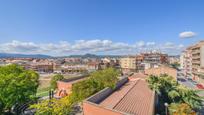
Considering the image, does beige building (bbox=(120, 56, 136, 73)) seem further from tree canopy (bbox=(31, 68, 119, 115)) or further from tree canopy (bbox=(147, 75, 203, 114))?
tree canopy (bbox=(31, 68, 119, 115))

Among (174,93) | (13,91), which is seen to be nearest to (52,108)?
(13,91)

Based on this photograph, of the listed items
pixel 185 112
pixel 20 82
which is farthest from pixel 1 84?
pixel 185 112

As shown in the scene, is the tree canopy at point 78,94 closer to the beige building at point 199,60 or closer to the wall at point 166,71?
the wall at point 166,71

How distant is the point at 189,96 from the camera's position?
35.0 meters

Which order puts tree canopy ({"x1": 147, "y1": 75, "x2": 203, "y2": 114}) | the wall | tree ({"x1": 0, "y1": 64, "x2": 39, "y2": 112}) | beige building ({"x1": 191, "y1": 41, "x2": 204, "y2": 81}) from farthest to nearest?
the wall < beige building ({"x1": 191, "y1": 41, "x2": 204, "y2": 81}) < tree canopy ({"x1": 147, "y1": 75, "x2": 203, "y2": 114}) < tree ({"x1": 0, "y1": 64, "x2": 39, "y2": 112})

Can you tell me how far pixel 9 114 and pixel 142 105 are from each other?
23.5 m

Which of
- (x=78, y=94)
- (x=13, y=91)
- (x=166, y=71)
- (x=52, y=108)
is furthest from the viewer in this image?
(x=166, y=71)

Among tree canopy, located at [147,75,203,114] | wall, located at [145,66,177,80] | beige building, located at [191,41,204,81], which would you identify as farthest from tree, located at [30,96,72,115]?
beige building, located at [191,41,204,81]

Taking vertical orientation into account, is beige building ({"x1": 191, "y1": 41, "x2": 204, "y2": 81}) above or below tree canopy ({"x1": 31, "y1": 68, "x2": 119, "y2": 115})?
above

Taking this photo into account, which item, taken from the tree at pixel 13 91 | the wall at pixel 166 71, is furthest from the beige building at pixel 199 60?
the tree at pixel 13 91

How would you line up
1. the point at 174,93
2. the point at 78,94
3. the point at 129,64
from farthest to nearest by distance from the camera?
the point at 129,64 → the point at 174,93 → the point at 78,94

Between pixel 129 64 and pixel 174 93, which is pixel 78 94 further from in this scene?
pixel 129 64

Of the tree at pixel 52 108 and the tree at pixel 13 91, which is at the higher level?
the tree at pixel 13 91

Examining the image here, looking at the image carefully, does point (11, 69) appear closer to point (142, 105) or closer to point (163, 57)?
point (142, 105)
